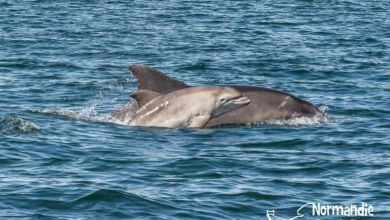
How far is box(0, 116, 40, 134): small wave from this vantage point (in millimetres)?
23469

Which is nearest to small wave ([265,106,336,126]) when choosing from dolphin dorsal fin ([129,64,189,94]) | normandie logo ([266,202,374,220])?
dolphin dorsal fin ([129,64,189,94])

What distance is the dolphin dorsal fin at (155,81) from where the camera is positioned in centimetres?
2536

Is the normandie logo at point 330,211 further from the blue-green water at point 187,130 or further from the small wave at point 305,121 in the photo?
the small wave at point 305,121

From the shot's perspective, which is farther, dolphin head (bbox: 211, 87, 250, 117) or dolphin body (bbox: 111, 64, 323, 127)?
dolphin body (bbox: 111, 64, 323, 127)

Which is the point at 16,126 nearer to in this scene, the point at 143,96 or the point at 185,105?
the point at 143,96

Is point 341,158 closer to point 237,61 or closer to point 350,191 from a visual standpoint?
point 350,191

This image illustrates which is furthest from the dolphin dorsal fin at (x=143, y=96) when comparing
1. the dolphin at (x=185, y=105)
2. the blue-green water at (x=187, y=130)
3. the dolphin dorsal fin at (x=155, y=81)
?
the blue-green water at (x=187, y=130)

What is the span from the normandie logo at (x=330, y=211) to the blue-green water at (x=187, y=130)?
0.16m

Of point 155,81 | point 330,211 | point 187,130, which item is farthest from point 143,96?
point 330,211

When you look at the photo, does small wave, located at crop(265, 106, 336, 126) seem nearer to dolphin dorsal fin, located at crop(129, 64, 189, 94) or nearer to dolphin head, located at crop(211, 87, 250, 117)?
dolphin head, located at crop(211, 87, 250, 117)

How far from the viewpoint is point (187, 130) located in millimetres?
24672

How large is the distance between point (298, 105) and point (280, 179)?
23.5ft

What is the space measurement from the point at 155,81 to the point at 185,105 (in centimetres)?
98

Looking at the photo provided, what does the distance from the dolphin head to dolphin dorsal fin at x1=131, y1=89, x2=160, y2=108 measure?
4.46 ft
